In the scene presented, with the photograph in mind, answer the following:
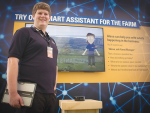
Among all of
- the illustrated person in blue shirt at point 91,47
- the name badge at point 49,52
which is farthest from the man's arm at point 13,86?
the illustrated person in blue shirt at point 91,47

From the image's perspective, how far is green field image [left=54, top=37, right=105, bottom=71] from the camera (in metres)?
2.38

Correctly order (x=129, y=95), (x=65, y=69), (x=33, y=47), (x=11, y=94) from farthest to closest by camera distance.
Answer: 1. (x=129, y=95)
2. (x=65, y=69)
3. (x=33, y=47)
4. (x=11, y=94)

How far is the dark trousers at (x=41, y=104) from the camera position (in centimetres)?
94

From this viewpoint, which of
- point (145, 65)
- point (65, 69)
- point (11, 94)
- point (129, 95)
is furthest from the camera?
point (145, 65)

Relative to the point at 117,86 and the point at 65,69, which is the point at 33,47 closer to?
the point at 65,69

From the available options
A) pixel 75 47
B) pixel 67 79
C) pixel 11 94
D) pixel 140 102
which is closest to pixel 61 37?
pixel 75 47

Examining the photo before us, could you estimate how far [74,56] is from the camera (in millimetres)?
2430

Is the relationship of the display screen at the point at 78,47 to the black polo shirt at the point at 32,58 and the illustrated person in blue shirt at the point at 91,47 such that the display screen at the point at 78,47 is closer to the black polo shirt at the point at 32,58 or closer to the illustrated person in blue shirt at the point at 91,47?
the illustrated person in blue shirt at the point at 91,47

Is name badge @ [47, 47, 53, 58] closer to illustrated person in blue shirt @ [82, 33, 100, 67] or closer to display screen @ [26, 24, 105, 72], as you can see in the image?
display screen @ [26, 24, 105, 72]

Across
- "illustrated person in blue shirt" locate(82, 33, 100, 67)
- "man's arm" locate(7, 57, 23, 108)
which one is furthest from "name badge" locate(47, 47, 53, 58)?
"illustrated person in blue shirt" locate(82, 33, 100, 67)

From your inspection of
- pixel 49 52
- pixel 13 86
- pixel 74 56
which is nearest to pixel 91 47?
pixel 74 56

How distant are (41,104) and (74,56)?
151 centimetres

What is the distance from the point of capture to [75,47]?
2461 millimetres

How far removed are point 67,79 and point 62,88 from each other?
0.60ft
